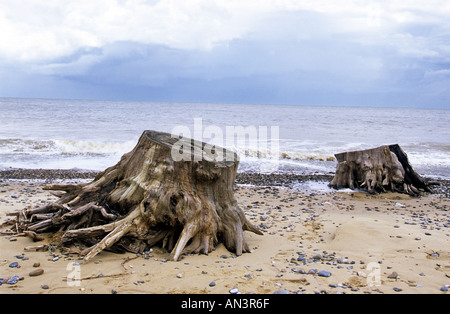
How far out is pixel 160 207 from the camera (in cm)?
500

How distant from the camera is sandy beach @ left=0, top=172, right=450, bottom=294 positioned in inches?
155

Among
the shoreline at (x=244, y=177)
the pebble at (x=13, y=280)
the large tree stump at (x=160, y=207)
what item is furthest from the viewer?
the shoreline at (x=244, y=177)

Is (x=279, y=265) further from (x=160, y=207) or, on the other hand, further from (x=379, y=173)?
(x=379, y=173)

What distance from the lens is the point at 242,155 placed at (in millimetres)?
18750

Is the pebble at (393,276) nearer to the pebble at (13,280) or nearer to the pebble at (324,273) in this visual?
the pebble at (324,273)

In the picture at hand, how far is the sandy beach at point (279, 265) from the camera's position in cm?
394

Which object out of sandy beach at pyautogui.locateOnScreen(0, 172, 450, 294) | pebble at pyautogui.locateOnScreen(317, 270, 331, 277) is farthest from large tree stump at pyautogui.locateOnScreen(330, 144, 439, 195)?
pebble at pyautogui.locateOnScreen(317, 270, 331, 277)

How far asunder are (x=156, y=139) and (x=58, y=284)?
232 cm

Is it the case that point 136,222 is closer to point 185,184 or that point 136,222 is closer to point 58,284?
point 185,184

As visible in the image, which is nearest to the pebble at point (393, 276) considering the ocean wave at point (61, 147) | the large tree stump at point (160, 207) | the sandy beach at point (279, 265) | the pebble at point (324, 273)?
the sandy beach at point (279, 265)

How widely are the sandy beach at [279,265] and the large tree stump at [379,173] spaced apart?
3.61 m

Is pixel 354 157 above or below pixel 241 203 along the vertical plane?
above
